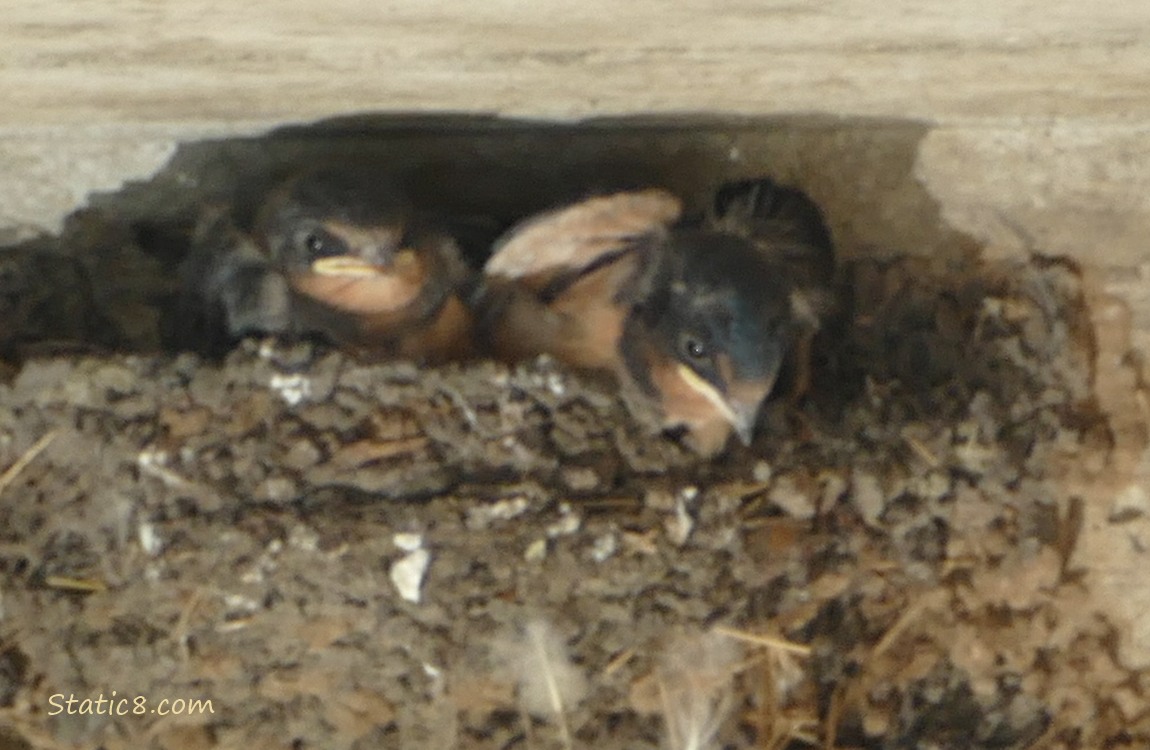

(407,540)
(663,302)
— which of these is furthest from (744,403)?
(407,540)

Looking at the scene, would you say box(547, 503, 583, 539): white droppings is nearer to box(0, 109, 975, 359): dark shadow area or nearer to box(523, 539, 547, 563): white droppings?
box(523, 539, 547, 563): white droppings

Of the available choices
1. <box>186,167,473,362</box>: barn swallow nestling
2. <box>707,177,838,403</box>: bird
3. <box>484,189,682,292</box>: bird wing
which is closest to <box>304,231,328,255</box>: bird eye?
<box>186,167,473,362</box>: barn swallow nestling

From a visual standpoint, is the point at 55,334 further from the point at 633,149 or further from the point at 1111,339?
the point at 1111,339

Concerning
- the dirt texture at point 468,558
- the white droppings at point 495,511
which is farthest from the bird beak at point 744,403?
the white droppings at point 495,511

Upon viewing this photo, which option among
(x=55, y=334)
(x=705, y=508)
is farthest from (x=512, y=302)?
(x=55, y=334)

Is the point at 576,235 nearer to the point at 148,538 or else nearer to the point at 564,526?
the point at 564,526

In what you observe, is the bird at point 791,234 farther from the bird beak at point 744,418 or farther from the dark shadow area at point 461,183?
the bird beak at point 744,418

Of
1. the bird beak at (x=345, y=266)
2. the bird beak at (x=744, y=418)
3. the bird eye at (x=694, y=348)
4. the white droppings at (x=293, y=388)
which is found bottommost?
the bird beak at (x=744, y=418)
